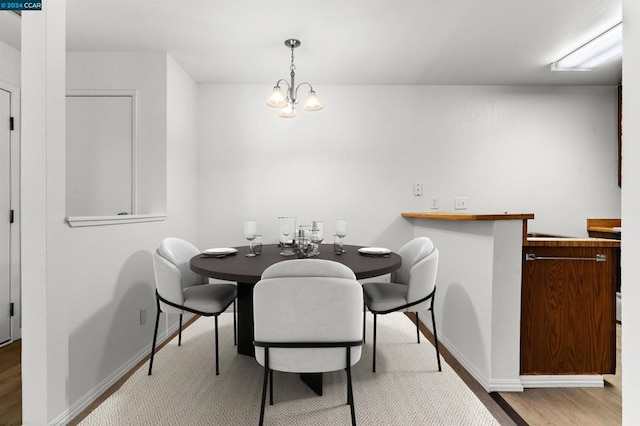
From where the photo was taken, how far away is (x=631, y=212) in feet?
1.90

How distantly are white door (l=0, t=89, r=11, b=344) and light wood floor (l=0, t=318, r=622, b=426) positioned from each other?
0.63 m

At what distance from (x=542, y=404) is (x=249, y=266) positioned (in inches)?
69.5

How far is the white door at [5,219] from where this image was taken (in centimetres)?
236

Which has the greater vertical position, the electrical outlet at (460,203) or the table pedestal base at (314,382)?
the electrical outlet at (460,203)

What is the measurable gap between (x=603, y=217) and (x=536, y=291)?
7.49 feet

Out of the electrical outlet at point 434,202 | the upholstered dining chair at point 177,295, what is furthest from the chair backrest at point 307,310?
the electrical outlet at point 434,202

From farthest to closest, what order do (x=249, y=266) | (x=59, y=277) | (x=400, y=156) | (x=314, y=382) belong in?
1. (x=400, y=156)
2. (x=314, y=382)
3. (x=249, y=266)
4. (x=59, y=277)

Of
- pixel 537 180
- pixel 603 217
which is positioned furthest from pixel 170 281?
pixel 603 217

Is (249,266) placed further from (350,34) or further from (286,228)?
(350,34)

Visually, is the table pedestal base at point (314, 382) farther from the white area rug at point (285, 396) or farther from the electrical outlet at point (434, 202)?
the electrical outlet at point (434, 202)

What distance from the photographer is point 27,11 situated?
1.37 meters

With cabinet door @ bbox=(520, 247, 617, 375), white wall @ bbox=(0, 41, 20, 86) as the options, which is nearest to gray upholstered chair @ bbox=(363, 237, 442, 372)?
cabinet door @ bbox=(520, 247, 617, 375)

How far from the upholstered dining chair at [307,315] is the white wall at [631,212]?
80 centimetres

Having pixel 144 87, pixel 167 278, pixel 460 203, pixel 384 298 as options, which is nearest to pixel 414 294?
pixel 384 298
